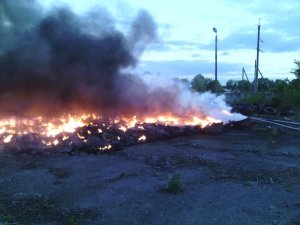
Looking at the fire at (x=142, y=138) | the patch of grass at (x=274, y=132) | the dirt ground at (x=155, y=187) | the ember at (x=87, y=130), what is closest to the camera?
the dirt ground at (x=155, y=187)

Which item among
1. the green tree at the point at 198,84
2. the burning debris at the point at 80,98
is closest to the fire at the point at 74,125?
the burning debris at the point at 80,98

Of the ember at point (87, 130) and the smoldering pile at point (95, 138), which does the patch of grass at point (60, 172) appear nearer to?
the smoldering pile at point (95, 138)

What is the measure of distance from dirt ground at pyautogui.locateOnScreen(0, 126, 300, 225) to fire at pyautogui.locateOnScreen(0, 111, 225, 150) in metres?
1.44

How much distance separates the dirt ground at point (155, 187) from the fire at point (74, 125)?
1.44m

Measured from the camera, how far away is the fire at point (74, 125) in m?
14.3

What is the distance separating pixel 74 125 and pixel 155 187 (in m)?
8.04

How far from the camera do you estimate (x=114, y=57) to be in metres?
18.5

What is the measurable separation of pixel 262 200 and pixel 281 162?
Result: 4.57 meters

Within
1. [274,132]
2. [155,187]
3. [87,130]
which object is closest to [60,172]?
[155,187]

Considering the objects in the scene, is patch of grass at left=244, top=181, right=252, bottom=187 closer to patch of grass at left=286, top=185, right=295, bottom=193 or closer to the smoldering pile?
patch of grass at left=286, top=185, right=295, bottom=193

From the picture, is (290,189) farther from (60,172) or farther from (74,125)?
(74,125)

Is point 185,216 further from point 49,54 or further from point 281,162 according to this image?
point 49,54

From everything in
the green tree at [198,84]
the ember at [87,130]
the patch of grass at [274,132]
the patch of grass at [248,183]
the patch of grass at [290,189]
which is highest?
the green tree at [198,84]

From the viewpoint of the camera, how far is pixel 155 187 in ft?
29.8
